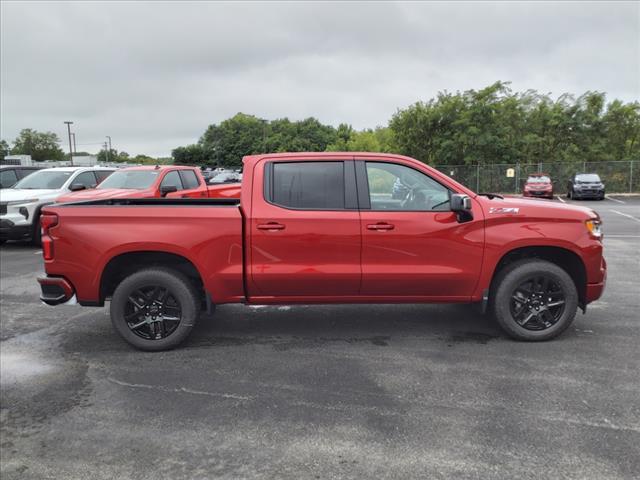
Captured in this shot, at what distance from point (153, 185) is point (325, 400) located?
320 inches

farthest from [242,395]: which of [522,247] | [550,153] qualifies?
[550,153]

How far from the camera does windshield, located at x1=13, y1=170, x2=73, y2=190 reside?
12.3 m

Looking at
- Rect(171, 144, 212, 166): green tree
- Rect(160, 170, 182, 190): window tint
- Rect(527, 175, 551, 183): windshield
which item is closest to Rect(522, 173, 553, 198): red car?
Rect(527, 175, 551, 183): windshield

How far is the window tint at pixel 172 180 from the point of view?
36.3 feet

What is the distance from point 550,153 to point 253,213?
39.9 m

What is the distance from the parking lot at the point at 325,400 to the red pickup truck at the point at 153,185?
473cm

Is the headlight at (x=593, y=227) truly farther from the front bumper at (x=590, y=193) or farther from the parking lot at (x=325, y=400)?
the front bumper at (x=590, y=193)

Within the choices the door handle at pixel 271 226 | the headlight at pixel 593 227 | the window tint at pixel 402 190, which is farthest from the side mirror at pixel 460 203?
the door handle at pixel 271 226

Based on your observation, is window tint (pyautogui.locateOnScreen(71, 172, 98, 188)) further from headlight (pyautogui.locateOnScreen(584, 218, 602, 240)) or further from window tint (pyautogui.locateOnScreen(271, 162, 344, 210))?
headlight (pyautogui.locateOnScreen(584, 218, 602, 240))

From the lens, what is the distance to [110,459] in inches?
121

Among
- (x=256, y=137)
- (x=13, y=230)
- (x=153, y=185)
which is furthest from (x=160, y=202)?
(x=256, y=137)

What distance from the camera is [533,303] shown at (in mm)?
4984

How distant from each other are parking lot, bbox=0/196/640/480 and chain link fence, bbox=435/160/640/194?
30978 millimetres

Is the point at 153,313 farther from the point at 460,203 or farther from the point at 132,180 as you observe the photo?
the point at 132,180
